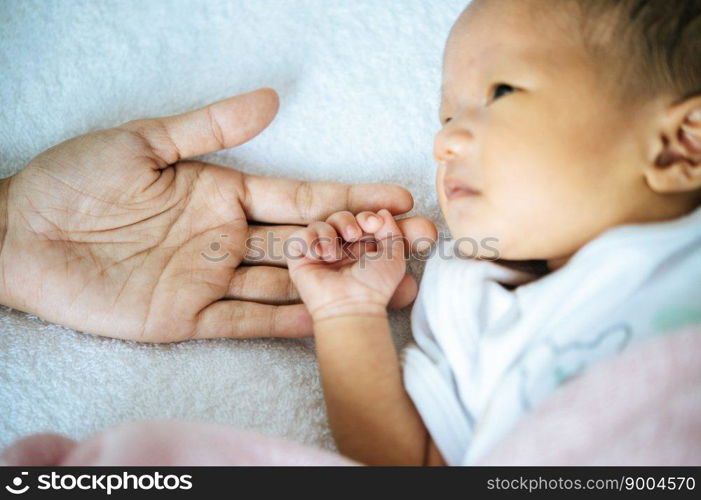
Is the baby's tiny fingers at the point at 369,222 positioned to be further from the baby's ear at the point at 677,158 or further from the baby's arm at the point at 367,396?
the baby's ear at the point at 677,158

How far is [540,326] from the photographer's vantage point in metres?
0.83

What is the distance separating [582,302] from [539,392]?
0.14m

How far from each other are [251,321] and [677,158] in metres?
0.73

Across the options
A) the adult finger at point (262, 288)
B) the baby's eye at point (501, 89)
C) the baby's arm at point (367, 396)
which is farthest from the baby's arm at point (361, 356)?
the baby's eye at point (501, 89)

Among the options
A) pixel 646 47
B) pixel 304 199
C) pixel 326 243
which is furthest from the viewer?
pixel 304 199

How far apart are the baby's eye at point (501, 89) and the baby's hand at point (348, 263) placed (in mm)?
305

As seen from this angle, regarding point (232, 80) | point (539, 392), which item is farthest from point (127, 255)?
point (539, 392)

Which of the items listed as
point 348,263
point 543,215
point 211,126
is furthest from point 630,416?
point 211,126

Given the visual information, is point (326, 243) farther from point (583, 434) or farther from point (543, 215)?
point (583, 434)

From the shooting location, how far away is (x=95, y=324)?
102 centimetres

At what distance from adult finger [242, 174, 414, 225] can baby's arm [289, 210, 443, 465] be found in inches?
4.4

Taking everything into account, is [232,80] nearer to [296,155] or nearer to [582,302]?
[296,155]

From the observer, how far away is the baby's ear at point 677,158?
0.82 meters

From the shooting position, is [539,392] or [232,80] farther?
[232,80]
